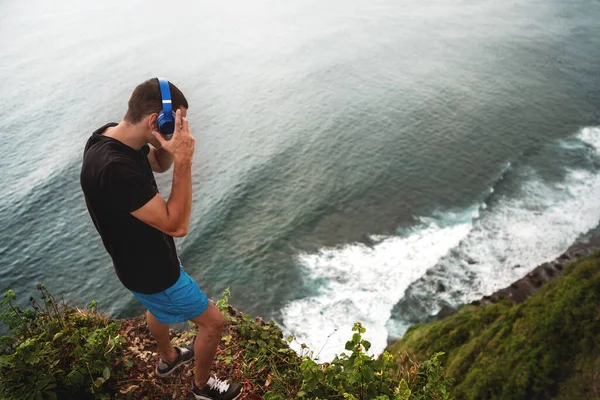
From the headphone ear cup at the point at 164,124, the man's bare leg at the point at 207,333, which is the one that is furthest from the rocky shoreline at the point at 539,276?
the headphone ear cup at the point at 164,124

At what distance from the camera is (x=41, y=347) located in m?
5.00

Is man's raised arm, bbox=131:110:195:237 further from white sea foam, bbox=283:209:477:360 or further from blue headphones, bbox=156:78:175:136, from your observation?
white sea foam, bbox=283:209:477:360

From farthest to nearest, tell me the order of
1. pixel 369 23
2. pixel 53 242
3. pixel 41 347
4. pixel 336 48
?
pixel 369 23 → pixel 336 48 → pixel 53 242 → pixel 41 347

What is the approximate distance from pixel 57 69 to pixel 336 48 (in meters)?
30.7

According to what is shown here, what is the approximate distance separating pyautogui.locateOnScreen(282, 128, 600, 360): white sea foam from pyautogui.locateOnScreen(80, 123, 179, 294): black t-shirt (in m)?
11.9

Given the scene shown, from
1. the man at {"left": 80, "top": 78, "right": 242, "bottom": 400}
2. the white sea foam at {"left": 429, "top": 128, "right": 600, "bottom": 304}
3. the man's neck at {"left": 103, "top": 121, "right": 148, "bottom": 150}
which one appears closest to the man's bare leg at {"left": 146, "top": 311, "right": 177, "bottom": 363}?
the man at {"left": 80, "top": 78, "right": 242, "bottom": 400}

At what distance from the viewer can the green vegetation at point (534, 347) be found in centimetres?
918

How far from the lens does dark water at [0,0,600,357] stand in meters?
18.1

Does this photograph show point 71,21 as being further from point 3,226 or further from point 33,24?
point 3,226

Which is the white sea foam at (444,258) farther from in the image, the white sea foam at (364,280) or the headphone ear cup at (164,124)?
the headphone ear cup at (164,124)

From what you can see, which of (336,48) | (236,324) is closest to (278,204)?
(236,324)

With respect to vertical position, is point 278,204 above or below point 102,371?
below

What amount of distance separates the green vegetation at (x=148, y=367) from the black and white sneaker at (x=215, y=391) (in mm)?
411

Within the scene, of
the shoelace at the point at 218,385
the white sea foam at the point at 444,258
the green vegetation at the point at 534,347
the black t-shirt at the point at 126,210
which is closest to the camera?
the black t-shirt at the point at 126,210
